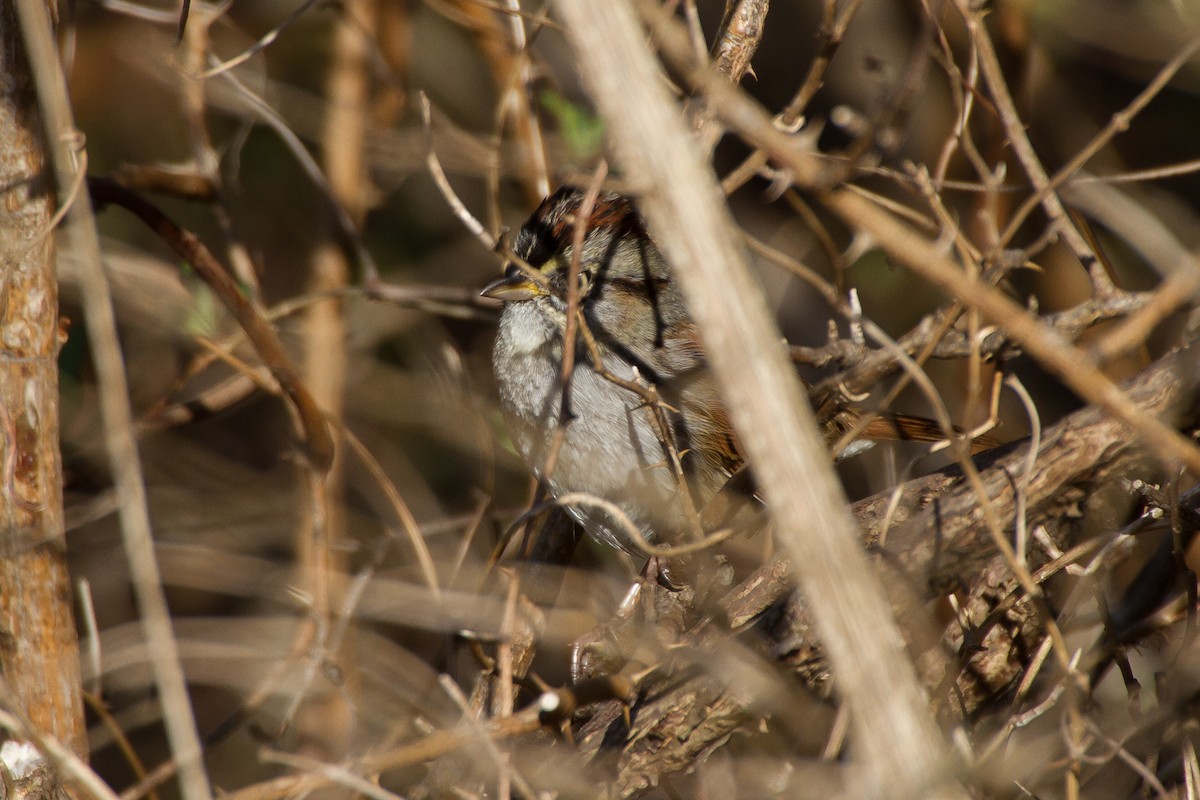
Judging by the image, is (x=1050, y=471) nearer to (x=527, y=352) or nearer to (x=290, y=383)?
(x=527, y=352)

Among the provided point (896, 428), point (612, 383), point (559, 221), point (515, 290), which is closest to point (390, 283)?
point (515, 290)

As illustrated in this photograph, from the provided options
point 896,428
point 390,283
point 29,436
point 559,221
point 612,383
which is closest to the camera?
point 29,436

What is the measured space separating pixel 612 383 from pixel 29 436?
1.23 meters

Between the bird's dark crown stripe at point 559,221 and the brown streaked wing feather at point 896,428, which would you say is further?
the brown streaked wing feather at point 896,428

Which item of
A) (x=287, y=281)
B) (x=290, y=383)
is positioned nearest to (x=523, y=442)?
(x=290, y=383)

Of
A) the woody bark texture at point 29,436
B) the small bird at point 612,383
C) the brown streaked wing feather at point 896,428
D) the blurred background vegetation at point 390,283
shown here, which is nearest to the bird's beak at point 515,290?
the small bird at point 612,383

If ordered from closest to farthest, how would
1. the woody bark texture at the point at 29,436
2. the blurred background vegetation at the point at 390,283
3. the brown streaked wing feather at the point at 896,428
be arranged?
the woody bark texture at the point at 29,436 → the blurred background vegetation at the point at 390,283 → the brown streaked wing feather at the point at 896,428

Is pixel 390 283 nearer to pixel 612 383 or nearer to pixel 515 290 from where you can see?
pixel 515 290

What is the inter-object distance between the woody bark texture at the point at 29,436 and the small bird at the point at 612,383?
1.06 metres

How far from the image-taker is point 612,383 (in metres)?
2.68

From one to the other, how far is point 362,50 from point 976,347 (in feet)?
8.58

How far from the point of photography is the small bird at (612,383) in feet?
9.07

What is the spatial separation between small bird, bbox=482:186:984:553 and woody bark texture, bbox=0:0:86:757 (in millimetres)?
1059

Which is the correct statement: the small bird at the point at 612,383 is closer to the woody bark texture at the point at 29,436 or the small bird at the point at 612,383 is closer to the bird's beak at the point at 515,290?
the bird's beak at the point at 515,290
